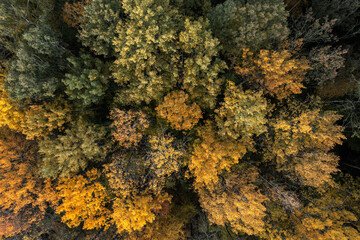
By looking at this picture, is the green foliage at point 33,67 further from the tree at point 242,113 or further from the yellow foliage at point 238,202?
the yellow foliage at point 238,202

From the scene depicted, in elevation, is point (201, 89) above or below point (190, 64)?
below

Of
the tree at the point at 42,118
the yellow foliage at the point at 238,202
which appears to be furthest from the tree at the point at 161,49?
the yellow foliage at the point at 238,202

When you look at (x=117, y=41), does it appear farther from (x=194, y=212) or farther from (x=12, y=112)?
(x=194, y=212)

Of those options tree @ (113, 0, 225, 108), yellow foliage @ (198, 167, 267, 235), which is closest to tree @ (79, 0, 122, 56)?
tree @ (113, 0, 225, 108)

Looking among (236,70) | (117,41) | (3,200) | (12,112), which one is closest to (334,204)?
(236,70)

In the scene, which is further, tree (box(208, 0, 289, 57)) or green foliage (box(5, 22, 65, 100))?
tree (box(208, 0, 289, 57))

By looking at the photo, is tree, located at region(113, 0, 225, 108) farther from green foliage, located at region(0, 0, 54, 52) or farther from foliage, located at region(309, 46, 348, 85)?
foliage, located at region(309, 46, 348, 85)

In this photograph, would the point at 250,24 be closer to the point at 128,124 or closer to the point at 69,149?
the point at 128,124
